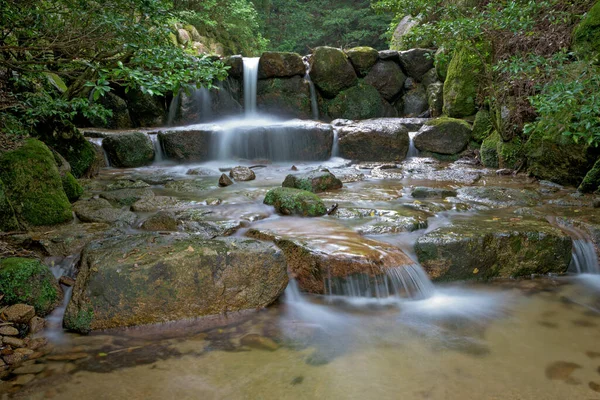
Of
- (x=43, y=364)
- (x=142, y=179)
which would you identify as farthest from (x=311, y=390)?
(x=142, y=179)

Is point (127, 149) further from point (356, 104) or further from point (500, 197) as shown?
point (500, 197)

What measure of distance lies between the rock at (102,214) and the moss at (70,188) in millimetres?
390

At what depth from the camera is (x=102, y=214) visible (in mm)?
5465

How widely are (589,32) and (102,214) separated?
28.5 ft

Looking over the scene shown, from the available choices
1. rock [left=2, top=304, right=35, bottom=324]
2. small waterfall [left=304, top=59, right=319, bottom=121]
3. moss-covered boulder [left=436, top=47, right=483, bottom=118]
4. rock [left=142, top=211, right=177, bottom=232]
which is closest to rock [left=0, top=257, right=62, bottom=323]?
rock [left=2, top=304, right=35, bottom=324]

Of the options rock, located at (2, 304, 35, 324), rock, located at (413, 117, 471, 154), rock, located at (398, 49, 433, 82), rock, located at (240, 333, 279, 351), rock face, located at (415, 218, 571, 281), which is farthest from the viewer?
rock, located at (398, 49, 433, 82)

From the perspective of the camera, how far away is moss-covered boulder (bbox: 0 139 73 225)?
4965 mm

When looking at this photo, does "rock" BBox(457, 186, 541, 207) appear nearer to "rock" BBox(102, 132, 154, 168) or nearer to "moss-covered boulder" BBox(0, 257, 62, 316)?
"moss-covered boulder" BBox(0, 257, 62, 316)

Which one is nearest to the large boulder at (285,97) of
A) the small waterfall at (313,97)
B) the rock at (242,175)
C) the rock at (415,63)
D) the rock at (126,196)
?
the small waterfall at (313,97)

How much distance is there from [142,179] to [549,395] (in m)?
7.76

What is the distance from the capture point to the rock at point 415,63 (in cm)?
1453

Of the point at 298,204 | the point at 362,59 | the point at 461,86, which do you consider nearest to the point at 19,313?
the point at 298,204

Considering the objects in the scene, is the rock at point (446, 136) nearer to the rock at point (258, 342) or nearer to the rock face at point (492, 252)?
the rock face at point (492, 252)

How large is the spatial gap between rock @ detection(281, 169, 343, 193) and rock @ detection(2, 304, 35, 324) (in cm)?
459
